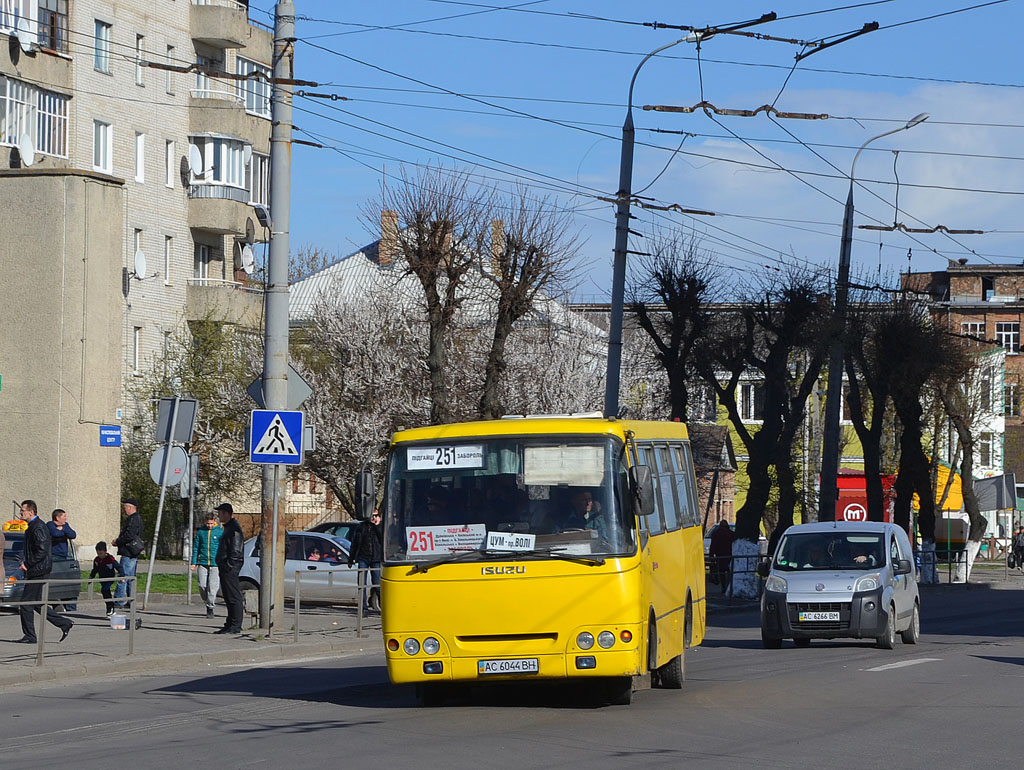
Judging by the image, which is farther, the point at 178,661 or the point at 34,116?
the point at 34,116

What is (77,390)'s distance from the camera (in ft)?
122

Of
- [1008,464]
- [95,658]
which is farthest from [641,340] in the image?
[95,658]

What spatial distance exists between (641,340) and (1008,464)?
34657 mm

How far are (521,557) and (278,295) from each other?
9684mm

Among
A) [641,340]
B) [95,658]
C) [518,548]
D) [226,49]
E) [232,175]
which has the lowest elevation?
[95,658]

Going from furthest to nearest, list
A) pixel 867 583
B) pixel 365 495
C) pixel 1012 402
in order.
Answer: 1. pixel 1012 402
2. pixel 867 583
3. pixel 365 495

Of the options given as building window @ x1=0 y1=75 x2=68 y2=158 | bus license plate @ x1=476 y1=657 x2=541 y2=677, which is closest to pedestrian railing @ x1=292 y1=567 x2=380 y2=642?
bus license plate @ x1=476 y1=657 x2=541 y2=677

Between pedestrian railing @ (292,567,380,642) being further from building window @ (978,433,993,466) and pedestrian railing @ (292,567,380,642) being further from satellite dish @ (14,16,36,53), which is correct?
building window @ (978,433,993,466)

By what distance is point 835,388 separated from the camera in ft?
107

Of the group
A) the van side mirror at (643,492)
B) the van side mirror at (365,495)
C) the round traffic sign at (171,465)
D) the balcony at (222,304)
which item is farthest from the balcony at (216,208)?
the van side mirror at (643,492)

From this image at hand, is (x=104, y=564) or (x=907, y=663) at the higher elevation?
(x=104, y=564)

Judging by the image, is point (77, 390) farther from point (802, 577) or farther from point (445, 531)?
point (445, 531)

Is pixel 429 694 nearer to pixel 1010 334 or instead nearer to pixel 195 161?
pixel 195 161

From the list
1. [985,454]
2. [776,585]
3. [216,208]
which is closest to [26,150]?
[216,208]
